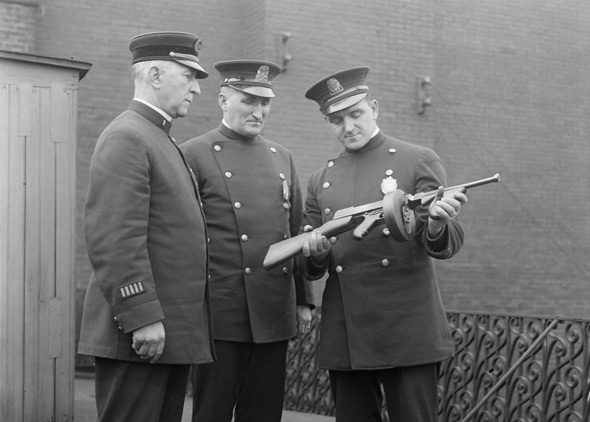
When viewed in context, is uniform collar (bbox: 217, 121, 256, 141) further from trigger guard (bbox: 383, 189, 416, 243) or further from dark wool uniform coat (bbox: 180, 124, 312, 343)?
trigger guard (bbox: 383, 189, 416, 243)

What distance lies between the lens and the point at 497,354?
604cm

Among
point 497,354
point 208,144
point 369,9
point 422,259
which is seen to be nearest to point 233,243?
point 208,144

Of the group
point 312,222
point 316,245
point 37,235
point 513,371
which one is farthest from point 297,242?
point 513,371

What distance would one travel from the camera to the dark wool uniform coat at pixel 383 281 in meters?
3.82

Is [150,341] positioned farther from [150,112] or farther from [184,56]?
[184,56]

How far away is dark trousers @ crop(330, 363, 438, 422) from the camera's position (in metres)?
3.79

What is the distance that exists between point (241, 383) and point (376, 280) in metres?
0.80

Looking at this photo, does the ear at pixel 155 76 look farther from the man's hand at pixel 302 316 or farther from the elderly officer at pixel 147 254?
the man's hand at pixel 302 316

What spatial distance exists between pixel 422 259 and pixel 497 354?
2411 millimetres

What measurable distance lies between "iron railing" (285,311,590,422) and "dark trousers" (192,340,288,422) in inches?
82.8

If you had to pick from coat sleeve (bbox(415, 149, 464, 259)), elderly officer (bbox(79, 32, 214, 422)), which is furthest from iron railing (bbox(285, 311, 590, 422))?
elderly officer (bbox(79, 32, 214, 422))

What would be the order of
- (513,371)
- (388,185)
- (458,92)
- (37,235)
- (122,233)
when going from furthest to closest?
(458,92) < (513,371) < (37,235) < (388,185) < (122,233)

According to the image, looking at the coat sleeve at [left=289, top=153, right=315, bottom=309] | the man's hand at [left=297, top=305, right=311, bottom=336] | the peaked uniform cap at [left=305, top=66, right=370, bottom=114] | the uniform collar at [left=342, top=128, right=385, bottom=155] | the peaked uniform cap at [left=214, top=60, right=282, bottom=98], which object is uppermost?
the peaked uniform cap at [left=214, top=60, right=282, bottom=98]

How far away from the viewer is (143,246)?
325 cm
